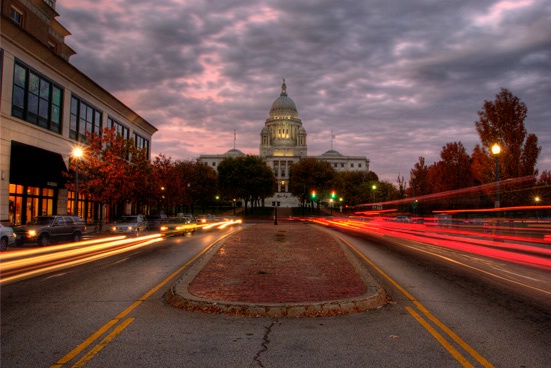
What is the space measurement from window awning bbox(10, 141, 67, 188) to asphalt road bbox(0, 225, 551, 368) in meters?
22.7

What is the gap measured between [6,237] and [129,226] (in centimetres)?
1369

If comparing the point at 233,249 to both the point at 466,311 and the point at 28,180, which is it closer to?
the point at 466,311

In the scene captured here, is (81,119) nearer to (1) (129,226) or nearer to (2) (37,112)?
(2) (37,112)

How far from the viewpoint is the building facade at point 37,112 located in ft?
98.4

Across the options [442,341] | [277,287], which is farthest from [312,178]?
[442,341]

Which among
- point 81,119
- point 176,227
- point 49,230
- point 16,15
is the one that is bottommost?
point 176,227

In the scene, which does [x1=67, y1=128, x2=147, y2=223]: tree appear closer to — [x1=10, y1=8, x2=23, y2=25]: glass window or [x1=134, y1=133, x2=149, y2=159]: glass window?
[x1=10, y1=8, x2=23, y2=25]: glass window

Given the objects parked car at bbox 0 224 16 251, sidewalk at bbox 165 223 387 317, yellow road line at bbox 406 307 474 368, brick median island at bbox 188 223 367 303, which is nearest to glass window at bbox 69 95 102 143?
parked car at bbox 0 224 16 251

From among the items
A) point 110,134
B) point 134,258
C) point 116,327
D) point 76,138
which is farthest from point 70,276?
point 76,138

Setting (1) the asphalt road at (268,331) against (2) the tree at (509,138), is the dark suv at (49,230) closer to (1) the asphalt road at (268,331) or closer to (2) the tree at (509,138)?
(1) the asphalt road at (268,331)

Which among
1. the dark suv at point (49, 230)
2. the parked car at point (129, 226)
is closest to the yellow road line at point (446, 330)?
the dark suv at point (49, 230)

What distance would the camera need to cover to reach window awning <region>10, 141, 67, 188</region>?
30734mm

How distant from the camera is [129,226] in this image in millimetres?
34438

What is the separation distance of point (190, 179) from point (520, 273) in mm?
68897
